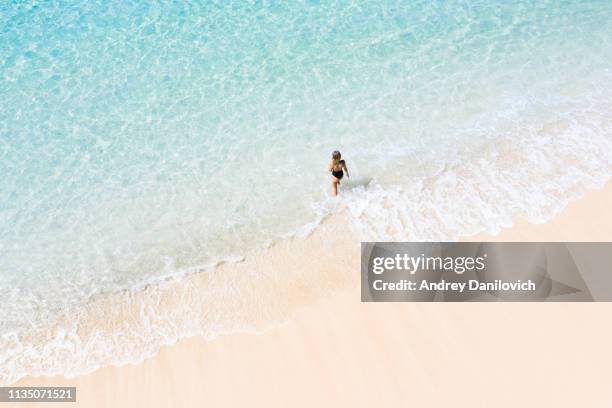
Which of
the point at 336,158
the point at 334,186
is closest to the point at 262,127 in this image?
the point at 334,186

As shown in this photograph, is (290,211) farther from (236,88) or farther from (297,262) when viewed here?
(236,88)

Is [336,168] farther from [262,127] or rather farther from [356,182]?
[262,127]

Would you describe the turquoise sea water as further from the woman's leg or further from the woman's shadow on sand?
the woman's leg

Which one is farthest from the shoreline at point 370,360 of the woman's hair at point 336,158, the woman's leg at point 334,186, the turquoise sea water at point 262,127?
the woman's hair at point 336,158

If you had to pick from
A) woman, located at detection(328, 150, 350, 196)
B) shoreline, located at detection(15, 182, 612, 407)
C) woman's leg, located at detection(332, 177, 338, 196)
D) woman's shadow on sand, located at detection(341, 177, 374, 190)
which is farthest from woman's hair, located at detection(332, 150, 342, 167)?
shoreline, located at detection(15, 182, 612, 407)

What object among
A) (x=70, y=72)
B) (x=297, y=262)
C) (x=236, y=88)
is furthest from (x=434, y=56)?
(x=70, y=72)

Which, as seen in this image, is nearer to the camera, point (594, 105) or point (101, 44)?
point (594, 105)
